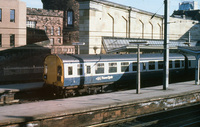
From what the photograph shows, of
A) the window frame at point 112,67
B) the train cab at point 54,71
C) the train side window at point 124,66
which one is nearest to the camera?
the train cab at point 54,71

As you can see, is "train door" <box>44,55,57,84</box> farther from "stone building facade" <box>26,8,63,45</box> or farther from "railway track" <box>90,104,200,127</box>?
"stone building facade" <box>26,8,63,45</box>

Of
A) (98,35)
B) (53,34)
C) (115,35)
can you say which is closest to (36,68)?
(98,35)

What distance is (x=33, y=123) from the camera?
33.7 ft

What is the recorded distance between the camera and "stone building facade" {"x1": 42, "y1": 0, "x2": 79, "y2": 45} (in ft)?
174

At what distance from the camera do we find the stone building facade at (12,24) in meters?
29.1

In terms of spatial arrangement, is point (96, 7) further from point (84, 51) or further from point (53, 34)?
point (53, 34)

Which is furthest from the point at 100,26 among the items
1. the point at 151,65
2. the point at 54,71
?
the point at 54,71

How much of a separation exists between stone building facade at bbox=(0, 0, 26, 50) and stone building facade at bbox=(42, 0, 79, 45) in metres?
22.6

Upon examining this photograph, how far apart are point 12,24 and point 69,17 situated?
24157mm

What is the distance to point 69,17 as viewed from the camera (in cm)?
5312

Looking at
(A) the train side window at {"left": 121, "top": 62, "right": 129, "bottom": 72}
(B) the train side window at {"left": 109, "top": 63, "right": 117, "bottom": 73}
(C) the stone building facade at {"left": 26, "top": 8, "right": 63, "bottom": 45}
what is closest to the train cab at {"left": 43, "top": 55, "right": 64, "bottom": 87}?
(B) the train side window at {"left": 109, "top": 63, "right": 117, "bottom": 73}

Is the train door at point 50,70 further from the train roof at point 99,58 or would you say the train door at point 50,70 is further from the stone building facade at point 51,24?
the stone building facade at point 51,24

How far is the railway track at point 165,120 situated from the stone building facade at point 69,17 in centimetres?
3976

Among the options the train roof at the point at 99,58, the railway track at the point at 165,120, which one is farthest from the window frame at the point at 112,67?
the railway track at the point at 165,120
